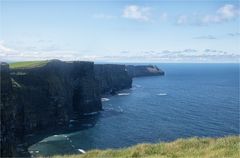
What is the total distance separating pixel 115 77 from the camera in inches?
7864

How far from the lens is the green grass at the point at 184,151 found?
2162cm

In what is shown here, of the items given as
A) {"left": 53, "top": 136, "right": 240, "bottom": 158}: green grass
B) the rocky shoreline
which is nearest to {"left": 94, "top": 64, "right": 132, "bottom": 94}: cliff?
the rocky shoreline

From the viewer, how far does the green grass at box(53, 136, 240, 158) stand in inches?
851

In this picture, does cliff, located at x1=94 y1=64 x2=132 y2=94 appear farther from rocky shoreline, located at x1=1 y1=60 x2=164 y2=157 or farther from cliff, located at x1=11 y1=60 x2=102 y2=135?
cliff, located at x1=11 y1=60 x2=102 y2=135

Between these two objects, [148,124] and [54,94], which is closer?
[148,124]

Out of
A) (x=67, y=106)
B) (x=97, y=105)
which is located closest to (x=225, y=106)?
(x=97, y=105)

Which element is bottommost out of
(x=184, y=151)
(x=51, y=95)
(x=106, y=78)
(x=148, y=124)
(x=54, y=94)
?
(x=148, y=124)

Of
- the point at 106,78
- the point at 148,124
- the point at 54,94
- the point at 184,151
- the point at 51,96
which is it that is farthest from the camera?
the point at 106,78

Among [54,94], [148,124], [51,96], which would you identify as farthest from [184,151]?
[54,94]

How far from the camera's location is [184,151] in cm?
2311

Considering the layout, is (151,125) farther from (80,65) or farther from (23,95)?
(80,65)

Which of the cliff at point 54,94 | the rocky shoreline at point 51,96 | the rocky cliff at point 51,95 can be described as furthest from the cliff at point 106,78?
the cliff at point 54,94

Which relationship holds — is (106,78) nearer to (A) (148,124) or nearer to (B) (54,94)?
(B) (54,94)

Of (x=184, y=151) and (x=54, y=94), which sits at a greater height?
(x=184, y=151)
